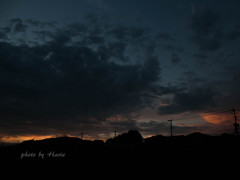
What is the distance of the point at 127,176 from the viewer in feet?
59.9

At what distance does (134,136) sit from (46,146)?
48230 mm

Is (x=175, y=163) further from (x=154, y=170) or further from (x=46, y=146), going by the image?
(x=46, y=146)

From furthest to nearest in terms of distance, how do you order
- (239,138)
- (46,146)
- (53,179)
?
(46,146)
(239,138)
(53,179)

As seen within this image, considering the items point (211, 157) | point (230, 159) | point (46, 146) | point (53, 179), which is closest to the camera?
point (53, 179)

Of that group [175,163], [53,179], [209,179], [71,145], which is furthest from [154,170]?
[71,145]

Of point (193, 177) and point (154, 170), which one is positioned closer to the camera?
point (193, 177)

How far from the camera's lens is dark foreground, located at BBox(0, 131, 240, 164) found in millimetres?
33300

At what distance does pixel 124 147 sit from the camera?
222ft

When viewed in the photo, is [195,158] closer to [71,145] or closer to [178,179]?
[178,179]

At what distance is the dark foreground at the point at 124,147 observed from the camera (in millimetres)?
33300

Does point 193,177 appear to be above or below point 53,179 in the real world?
above

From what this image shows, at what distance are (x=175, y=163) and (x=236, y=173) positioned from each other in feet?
23.7

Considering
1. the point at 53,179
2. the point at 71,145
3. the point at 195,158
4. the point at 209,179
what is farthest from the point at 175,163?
the point at 71,145

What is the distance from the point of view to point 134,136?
93438 mm
